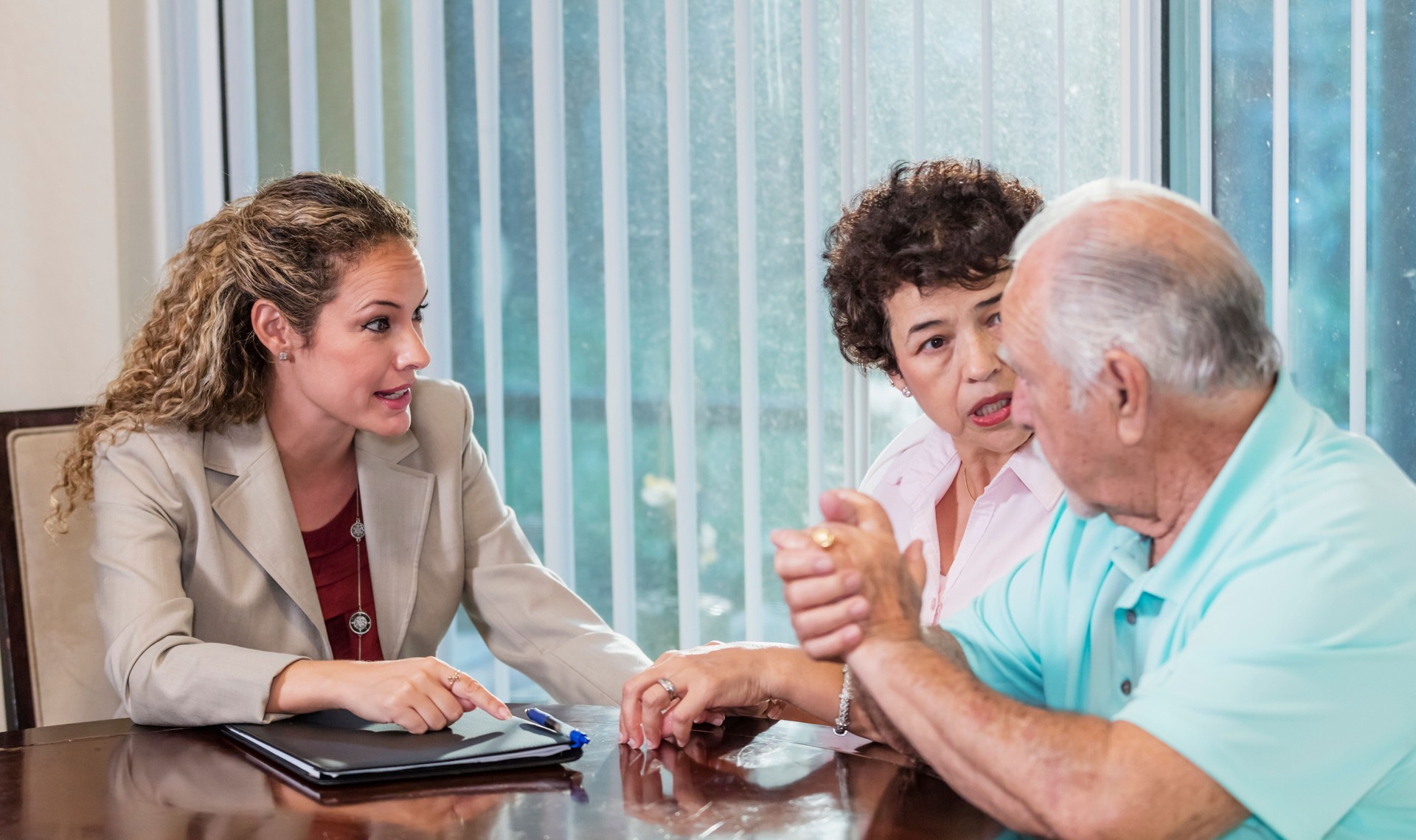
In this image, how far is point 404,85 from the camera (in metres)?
2.93

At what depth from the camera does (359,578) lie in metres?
2.09

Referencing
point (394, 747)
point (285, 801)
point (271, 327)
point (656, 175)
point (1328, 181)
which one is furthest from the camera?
point (656, 175)

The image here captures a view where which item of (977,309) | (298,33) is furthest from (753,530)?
(298,33)

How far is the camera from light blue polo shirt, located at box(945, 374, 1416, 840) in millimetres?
989

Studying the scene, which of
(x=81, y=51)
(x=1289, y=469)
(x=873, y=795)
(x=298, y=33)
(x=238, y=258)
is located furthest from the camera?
(x=298, y=33)

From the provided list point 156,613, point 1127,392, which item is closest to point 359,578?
Result: point 156,613

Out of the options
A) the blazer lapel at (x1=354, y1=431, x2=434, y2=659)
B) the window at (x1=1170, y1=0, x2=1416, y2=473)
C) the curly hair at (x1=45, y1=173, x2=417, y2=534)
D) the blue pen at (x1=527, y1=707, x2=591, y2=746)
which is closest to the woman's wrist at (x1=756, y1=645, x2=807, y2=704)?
the blue pen at (x1=527, y1=707, x2=591, y2=746)

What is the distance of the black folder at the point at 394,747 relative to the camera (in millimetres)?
1341

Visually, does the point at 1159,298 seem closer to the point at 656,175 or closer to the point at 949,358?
the point at 949,358

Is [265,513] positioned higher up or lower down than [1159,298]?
lower down

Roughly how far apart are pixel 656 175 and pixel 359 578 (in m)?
1.30

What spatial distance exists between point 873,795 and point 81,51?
2.37 meters

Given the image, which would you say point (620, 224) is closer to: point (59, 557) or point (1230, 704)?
point (59, 557)

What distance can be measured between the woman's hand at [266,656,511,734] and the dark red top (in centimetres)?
45
